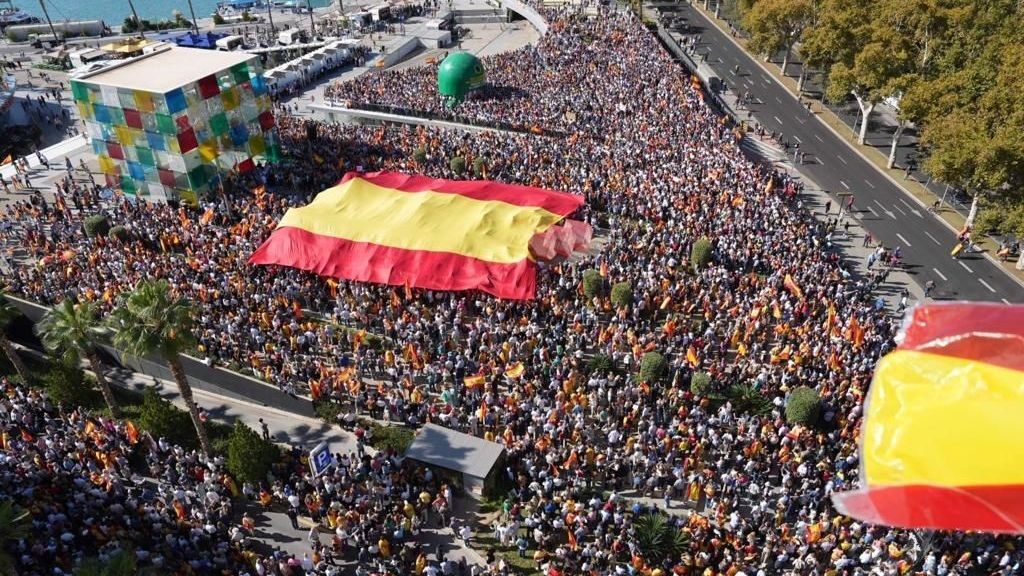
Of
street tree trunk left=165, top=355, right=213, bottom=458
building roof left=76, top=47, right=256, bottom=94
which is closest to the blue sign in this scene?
street tree trunk left=165, top=355, right=213, bottom=458

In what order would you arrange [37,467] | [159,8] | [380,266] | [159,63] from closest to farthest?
[37,467], [380,266], [159,63], [159,8]

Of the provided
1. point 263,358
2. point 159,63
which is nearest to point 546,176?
point 263,358

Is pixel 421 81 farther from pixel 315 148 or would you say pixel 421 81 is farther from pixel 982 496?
pixel 982 496

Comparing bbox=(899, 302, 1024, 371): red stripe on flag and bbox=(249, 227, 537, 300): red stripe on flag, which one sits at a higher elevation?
bbox=(899, 302, 1024, 371): red stripe on flag

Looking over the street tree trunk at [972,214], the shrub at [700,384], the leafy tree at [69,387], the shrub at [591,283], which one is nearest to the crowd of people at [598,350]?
the shrub at [700,384]

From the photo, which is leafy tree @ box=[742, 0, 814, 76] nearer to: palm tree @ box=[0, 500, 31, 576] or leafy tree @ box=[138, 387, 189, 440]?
leafy tree @ box=[138, 387, 189, 440]

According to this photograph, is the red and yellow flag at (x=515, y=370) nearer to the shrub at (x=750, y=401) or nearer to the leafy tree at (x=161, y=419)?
the shrub at (x=750, y=401)
